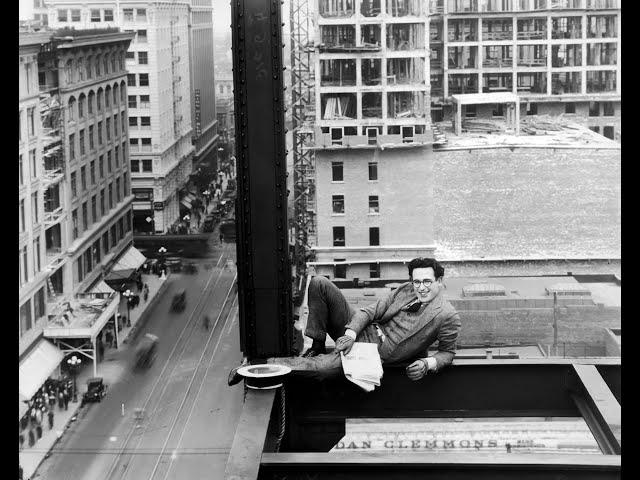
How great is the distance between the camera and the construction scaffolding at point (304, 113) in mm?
9922

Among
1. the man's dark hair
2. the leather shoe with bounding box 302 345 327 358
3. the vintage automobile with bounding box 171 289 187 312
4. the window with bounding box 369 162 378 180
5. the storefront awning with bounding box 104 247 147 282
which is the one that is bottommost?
the vintage automobile with bounding box 171 289 187 312

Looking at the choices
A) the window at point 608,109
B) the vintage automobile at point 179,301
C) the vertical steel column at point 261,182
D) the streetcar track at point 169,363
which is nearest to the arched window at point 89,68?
the streetcar track at point 169,363

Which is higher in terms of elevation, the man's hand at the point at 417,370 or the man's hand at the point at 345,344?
the man's hand at the point at 345,344

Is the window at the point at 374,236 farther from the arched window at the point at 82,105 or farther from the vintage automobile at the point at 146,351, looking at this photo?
the arched window at the point at 82,105

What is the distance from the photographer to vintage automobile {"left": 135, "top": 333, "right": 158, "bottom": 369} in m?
14.2

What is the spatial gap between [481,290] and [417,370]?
829 centimetres

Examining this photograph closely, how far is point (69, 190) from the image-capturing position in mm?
13383

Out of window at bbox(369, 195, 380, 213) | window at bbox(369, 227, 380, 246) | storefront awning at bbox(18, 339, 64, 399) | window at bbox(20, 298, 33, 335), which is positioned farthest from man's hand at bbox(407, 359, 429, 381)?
storefront awning at bbox(18, 339, 64, 399)

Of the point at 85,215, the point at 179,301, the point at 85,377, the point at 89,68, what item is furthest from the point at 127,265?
the point at 89,68

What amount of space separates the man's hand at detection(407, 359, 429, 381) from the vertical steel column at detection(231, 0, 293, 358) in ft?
2.08

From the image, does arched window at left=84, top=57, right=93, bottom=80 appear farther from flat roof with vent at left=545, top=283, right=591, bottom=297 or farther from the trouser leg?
the trouser leg

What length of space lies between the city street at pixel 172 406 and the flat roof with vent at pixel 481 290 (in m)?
3.51

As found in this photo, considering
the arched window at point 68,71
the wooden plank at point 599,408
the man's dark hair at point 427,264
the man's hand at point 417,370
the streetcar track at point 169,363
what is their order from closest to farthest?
the wooden plank at point 599,408 → the man's hand at point 417,370 → the man's dark hair at point 427,264 → the arched window at point 68,71 → the streetcar track at point 169,363

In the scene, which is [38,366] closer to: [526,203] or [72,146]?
[72,146]
